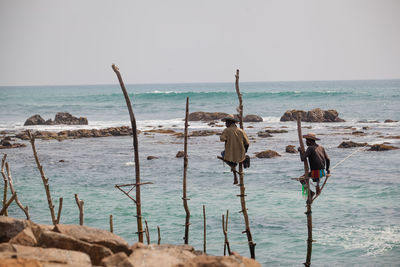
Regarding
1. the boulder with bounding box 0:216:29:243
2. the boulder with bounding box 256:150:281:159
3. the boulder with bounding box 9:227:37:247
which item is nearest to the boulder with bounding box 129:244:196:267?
the boulder with bounding box 9:227:37:247

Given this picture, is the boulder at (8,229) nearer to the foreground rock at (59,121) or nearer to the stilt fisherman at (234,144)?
the stilt fisherman at (234,144)

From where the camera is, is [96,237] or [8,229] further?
[8,229]

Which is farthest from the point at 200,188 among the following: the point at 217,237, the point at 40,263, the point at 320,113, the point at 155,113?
the point at 155,113

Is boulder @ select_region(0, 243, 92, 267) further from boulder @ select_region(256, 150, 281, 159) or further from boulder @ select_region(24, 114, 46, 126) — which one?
boulder @ select_region(24, 114, 46, 126)

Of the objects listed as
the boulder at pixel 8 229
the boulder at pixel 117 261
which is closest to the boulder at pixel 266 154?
the boulder at pixel 8 229

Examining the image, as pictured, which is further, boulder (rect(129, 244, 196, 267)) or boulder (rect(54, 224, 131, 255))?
boulder (rect(54, 224, 131, 255))

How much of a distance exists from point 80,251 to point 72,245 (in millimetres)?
141

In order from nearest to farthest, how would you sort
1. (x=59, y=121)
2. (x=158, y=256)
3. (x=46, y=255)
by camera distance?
(x=46, y=255)
(x=158, y=256)
(x=59, y=121)

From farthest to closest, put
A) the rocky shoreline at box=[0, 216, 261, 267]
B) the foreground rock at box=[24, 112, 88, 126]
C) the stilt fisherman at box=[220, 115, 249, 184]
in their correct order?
the foreground rock at box=[24, 112, 88, 126] → the stilt fisherman at box=[220, 115, 249, 184] → the rocky shoreline at box=[0, 216, 261, 267]

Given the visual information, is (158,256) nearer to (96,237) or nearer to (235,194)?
(96,237)

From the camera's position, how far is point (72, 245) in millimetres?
7082

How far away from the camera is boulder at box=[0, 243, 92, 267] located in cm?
619

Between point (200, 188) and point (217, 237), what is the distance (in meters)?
5.88

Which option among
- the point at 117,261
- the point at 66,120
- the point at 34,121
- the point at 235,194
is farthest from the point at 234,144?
the point at 34,121
